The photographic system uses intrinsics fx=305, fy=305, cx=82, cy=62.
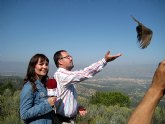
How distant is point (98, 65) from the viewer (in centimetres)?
405

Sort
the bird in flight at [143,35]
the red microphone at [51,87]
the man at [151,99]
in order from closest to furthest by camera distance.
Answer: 1. the man at [151,99]
2. the bird in flight at [143,35]
3. the red microphone at [51,87]

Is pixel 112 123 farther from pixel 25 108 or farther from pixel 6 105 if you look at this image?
pixel 25 108

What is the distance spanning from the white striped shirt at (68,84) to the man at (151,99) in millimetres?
3003

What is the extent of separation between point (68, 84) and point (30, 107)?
2.09ft

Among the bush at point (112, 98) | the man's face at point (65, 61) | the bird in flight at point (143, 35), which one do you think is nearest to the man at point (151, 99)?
the bird in flight at point (143, 35)

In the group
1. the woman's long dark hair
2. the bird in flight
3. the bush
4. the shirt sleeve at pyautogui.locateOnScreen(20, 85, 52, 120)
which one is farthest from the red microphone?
the bush

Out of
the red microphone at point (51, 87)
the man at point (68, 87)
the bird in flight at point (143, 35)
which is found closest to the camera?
the bird in flight at point (143, 35)

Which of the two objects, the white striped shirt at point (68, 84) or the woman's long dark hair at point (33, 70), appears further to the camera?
the white striped shirt at point (68, 84)

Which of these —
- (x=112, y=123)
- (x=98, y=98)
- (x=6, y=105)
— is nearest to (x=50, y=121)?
(x=112, y=123)

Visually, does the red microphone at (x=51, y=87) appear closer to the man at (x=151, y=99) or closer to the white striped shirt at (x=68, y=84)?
the white striped shirt at (x=68, y=84)

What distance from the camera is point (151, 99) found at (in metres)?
0.88

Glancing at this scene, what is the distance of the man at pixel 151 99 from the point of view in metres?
0.86

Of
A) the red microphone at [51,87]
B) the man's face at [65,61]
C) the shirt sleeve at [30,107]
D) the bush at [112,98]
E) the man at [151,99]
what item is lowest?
the bush at [112,98]

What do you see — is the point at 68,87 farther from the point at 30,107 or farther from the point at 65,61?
the point at 30,107
